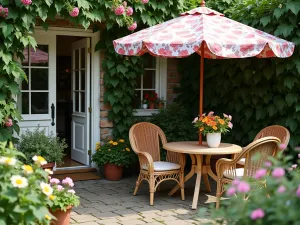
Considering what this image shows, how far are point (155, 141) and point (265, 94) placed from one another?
63.0 inches

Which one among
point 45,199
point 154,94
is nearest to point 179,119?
point 154,94

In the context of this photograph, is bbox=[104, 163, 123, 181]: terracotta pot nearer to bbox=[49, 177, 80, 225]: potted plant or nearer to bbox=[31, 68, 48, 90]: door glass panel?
bbox=[31, 68, 48, 90]: door glass panel

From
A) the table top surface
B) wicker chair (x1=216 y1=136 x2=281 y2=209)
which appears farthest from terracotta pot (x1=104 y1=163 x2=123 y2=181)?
wicker chair (x1=216 y1=136 x2=281 y2=209)

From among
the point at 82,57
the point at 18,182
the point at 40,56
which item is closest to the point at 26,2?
the point at 40,56

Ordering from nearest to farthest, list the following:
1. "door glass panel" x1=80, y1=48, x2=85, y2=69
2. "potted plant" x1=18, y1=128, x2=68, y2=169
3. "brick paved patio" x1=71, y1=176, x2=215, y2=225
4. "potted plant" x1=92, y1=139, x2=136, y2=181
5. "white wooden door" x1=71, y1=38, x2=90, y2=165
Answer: "brick paved patio" x1=71, y1=176, x2=215, y2=225, "potted plant" x1=18, y1=128, x2=68, y2=169, "potted plant" x1=92, y1=139, x2=136, y2=181, "white wooden door" x1=71, y1=38, x2=90, y2=165, "door glass panel" x1=80, y1=48, x2=85, y2=69

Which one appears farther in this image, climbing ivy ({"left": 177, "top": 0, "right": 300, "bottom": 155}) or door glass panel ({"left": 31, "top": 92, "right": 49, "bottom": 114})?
door glass panel ({"left": 31, "top": 92, "right": 49, "bottom": 114})

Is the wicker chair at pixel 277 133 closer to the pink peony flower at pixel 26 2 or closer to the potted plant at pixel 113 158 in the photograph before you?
the potted plant at pixel 113 158

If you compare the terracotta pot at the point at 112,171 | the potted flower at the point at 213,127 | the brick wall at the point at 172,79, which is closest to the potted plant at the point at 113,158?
the terracotta pot at the point at 112,171

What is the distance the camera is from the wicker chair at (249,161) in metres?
4.51

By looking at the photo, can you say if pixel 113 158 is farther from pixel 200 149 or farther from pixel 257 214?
pixel 257 214

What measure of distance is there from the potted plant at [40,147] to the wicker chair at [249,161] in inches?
91.5

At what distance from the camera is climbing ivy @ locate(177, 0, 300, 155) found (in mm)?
5590

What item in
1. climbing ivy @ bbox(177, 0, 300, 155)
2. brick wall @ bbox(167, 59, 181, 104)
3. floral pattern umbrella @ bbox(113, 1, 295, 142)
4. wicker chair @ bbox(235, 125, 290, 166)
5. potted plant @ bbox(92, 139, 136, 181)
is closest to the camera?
floral pattern umbrella @ bbox(113, 1, 295, 142)

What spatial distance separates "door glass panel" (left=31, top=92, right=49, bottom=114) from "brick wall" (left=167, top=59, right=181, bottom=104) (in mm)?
2103
